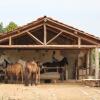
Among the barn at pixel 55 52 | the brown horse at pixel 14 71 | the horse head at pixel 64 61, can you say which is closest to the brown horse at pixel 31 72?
the brown horse at pixel 14 71

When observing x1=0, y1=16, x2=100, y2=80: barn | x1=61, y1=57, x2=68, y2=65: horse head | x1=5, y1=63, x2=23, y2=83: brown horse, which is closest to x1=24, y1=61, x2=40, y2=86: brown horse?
x1=5, y1=63, x2=23, y2=83: brown horse

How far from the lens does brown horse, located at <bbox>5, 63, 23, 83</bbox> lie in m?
26.8

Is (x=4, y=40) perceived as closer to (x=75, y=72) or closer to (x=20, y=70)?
(x=20, y=70)

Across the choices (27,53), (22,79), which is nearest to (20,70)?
(22,79)

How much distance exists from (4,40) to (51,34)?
3.91m

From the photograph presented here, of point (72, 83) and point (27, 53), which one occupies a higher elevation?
point (27, 53)

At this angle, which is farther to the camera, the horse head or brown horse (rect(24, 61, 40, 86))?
the horse head

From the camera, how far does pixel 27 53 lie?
29344 millimetres

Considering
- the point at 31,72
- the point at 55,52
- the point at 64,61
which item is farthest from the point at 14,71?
the point at 64,61

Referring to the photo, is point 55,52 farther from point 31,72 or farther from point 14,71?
point 31,72

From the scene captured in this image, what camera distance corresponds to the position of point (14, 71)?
2700 cm

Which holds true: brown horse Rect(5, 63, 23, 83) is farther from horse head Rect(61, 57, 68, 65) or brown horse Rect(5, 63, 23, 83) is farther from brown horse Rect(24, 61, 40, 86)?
horse head Rect(61, 57, 68, 65)

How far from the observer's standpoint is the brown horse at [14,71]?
26.8 meters

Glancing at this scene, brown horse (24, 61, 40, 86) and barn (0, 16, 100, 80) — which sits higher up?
barn (0, 16, 100, 80)
